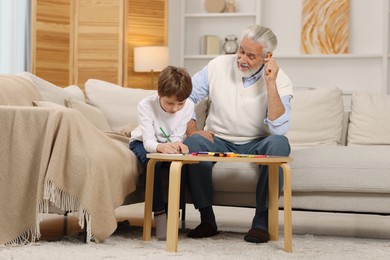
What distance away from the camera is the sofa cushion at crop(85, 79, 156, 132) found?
4078 mm

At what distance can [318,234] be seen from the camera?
3531 mm

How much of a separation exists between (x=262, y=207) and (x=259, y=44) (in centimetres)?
71

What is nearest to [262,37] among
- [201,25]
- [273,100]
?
[273,100]

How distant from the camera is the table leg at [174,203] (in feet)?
9.04

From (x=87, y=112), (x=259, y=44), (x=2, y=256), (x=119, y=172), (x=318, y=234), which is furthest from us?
(x=87, y=112)

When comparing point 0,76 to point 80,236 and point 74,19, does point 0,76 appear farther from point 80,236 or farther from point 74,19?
point 74,19

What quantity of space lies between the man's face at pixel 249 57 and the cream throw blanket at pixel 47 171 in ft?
2.60

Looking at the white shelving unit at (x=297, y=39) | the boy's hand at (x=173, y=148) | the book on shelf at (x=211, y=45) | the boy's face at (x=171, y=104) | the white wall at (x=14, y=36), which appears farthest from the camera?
the book on shelf at (x=211, y=45)

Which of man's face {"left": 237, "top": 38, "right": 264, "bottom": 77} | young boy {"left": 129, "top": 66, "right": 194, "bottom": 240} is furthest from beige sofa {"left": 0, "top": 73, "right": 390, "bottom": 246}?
man's face {"left": 237, "top": 38, "right": 264, "bottom": 77}

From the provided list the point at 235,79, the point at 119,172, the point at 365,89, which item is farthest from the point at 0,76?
the point at 365,89

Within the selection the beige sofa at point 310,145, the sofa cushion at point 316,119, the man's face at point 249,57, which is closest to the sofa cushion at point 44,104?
the beige sofa at point 310,145

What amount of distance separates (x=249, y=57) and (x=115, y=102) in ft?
3.57

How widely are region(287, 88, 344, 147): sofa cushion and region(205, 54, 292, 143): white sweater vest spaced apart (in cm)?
72

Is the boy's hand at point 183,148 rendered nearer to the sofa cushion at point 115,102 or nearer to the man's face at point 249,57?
the man's face at point 249,57
